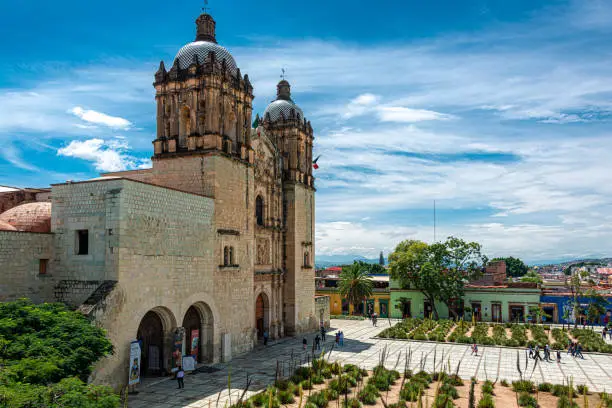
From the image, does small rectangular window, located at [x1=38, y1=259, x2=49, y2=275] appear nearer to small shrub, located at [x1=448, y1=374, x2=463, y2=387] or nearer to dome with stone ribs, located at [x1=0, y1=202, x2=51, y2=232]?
dome with stone ribs, located at [x1=0, y1=202, x2=51, y2=232]

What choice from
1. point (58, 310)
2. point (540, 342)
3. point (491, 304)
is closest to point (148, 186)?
point (58, 310)

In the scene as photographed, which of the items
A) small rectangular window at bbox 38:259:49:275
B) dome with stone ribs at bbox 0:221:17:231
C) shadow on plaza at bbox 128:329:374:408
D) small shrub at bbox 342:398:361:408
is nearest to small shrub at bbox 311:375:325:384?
shadow on plaza at bbox 128:329:374:408

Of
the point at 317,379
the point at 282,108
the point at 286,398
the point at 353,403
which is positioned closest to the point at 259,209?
the point at 282,108

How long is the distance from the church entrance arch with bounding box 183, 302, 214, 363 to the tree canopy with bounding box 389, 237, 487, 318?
87.6 feet

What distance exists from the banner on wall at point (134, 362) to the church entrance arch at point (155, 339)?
2.90m

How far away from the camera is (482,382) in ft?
77.9

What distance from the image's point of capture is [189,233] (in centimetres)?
2502

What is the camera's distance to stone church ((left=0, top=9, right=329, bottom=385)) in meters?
20.6

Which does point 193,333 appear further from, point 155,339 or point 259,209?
point 259,209

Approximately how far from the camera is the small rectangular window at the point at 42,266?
69.4ft

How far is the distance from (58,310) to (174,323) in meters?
6.43

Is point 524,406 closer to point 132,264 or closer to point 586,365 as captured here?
point 586,365

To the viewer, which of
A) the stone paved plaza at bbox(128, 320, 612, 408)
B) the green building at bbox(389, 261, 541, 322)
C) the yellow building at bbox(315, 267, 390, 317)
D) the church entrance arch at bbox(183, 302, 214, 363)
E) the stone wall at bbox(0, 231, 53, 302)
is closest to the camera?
the stone wall at bbox(0, 231, 53, 302)

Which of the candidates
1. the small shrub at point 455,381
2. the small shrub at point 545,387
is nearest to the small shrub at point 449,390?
the small shrub at point 455,381
